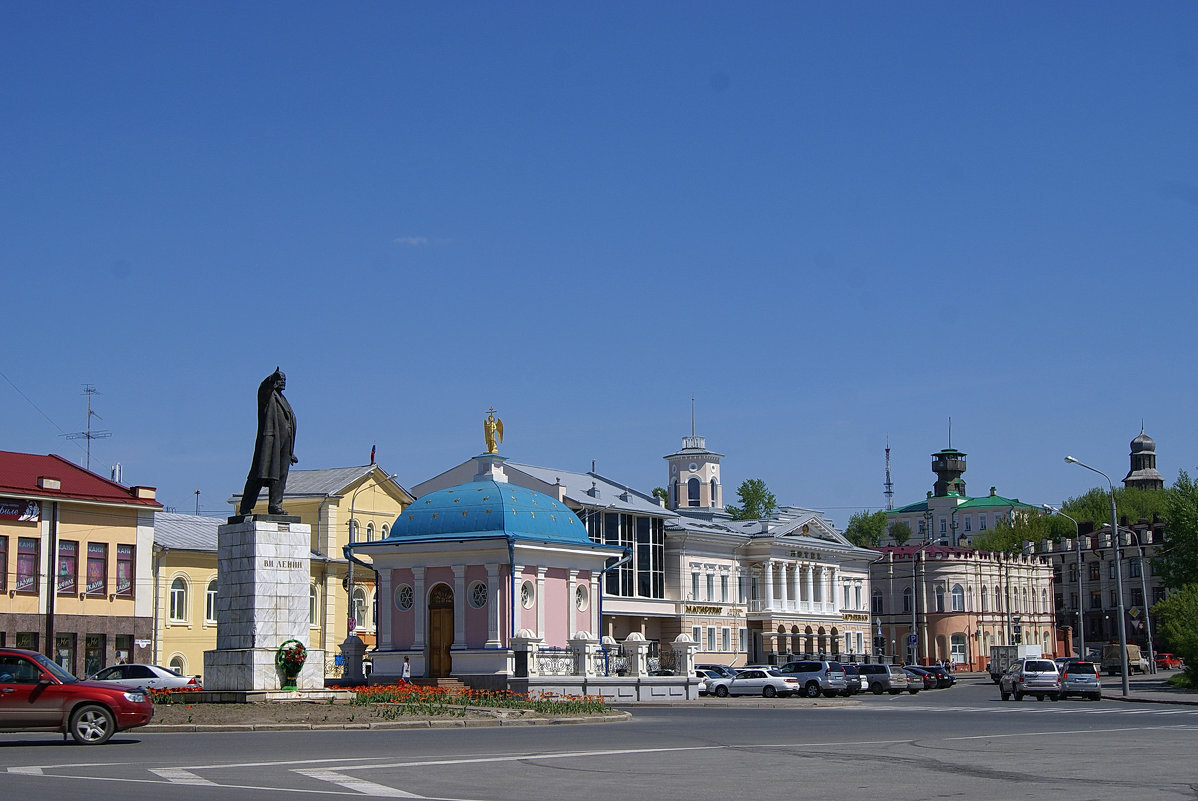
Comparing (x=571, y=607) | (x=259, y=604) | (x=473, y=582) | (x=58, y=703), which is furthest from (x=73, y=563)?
(x=58, y=703)

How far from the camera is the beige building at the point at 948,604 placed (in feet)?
350

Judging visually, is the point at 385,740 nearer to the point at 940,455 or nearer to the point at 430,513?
the point at 430,513

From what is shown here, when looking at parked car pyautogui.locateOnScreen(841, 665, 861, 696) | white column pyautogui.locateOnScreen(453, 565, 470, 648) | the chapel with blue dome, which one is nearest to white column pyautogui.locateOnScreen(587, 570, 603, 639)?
the chapel with blue dome

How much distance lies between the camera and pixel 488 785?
1567cm

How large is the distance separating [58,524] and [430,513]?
1406cm

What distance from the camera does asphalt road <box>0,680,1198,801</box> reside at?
14867 mm

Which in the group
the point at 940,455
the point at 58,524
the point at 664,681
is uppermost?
the point at 940,455

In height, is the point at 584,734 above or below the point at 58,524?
below

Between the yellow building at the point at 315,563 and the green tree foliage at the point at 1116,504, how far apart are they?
3704 inches

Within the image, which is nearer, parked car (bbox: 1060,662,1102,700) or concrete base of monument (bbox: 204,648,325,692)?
concrete base of monument (bbox: 204,648,325,692)

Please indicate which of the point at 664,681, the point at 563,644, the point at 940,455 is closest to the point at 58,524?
the point at 563,644

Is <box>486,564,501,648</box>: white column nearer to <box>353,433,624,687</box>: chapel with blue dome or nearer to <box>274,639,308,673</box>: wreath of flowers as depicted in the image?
<box>353,433,624,687</box>: chapel with blue dome

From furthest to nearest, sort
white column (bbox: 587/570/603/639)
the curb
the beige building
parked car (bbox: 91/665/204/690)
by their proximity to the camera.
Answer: the beige building, white column (bbox: 587/570/603/639), parked car (bbox: 91/665/204/690), the curb

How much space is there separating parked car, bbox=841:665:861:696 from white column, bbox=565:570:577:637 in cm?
1268
